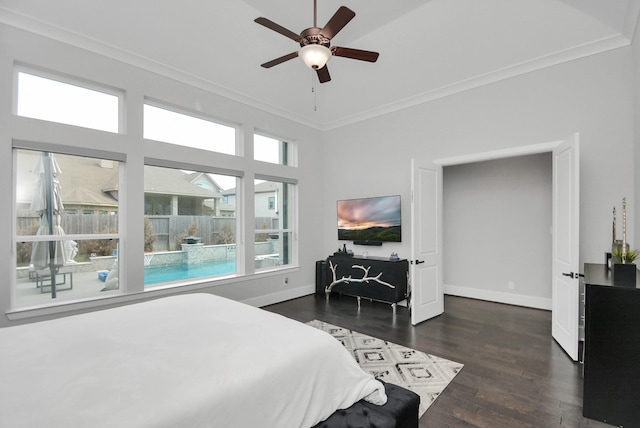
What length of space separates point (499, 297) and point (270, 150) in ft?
14.6

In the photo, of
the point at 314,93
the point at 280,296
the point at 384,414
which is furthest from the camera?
the point at 280,296

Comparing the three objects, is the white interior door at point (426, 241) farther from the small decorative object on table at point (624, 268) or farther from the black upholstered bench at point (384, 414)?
the black upholstered bench at point (384, 414)

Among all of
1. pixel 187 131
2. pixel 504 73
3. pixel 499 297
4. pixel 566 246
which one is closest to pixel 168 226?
pixel 187 131

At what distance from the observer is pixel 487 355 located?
3039 millimetres

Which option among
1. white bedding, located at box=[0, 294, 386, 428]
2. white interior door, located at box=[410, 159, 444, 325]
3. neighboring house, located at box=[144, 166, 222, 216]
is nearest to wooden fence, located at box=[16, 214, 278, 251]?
neighboring house, located at box=[144, 166, 222, 216]

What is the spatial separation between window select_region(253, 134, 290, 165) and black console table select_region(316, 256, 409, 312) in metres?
2.01

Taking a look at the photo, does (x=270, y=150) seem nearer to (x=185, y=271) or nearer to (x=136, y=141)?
(x=136, y=141)

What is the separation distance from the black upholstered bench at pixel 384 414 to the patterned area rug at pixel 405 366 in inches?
25.2

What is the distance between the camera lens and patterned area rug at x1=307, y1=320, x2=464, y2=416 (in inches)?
97.5

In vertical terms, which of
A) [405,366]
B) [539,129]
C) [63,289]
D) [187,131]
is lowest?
[405,366]

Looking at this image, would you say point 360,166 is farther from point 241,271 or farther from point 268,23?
point 268,23

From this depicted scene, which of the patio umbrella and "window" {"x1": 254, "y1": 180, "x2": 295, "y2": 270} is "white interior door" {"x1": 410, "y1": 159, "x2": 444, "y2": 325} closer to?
"window" {"x1": 254, "y1": 180, "x2": 295, "y2": 270}

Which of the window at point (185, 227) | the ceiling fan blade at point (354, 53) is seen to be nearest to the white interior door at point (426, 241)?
the ceiling fan blade at point (354, 53)

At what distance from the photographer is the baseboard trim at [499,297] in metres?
4.41
